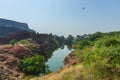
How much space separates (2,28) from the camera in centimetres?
17825

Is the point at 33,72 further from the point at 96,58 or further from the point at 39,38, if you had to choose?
the point at 39,38

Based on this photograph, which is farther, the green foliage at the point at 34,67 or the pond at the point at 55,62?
the pond at the point at 55,62

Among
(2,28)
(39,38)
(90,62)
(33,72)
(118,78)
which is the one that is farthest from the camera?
(2,28)

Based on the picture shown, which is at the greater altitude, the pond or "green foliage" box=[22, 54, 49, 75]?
"green foliage" box=[22, 54, 49, 75]

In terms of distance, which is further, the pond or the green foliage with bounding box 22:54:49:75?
the pond

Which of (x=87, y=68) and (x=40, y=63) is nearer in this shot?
(x=87, y=68)

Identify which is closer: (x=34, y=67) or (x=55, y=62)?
(x=34, y=67)

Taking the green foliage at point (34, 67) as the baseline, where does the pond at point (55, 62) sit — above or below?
below

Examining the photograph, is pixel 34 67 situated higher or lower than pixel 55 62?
higher

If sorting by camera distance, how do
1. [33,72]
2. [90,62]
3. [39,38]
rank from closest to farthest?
1. [90,62]
2. [33,72]
3. [39,38]

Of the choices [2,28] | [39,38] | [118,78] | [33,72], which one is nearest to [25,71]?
[33,72]

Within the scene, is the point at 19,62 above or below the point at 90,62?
below

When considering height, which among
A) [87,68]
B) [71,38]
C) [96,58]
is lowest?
[71,38]

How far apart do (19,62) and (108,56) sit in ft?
101
